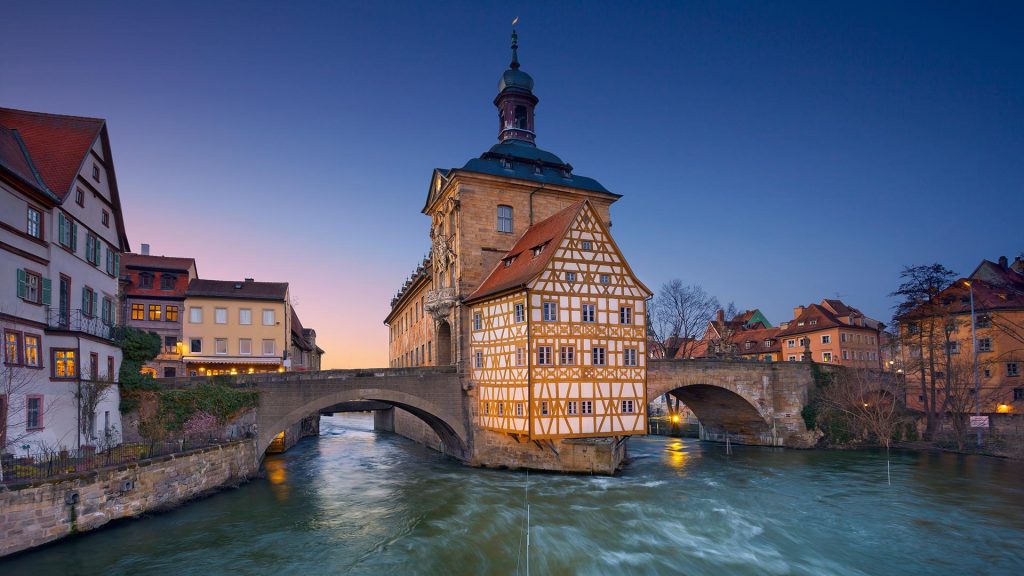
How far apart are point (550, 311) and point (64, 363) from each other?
17.7m

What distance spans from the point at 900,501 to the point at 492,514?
15.7 m

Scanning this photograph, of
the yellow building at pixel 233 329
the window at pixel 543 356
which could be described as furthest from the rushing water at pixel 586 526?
the yellow building at pixel 233 329

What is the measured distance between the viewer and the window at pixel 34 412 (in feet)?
58.9

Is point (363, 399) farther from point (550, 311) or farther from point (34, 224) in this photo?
point (34, 224)

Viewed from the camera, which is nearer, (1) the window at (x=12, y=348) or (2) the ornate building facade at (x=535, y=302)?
(1) the window at (x=12, y=348)

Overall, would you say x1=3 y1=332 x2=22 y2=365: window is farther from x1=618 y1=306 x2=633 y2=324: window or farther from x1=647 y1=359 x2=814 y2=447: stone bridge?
x1=647 y1=359 x2=814 y2=447: stone bridge

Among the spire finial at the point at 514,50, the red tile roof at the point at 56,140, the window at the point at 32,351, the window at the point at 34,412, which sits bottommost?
the window at the point at 34,412

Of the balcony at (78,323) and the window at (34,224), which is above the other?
the window at (34,224)

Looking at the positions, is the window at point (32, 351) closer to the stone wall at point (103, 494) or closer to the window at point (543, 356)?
the stone wall at point (103, 494)

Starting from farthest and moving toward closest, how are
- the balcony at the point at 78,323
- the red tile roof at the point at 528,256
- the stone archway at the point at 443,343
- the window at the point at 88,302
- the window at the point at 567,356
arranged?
the stone archway at the point at 443,343 < the red tile roof at the point at 528,256 < the window at the point at 567,356 < the window at the point at 88,302 < the balcony at the point at 78,323

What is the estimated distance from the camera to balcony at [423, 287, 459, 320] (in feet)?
102

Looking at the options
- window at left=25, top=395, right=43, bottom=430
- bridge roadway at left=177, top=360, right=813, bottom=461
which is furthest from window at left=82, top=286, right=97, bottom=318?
window at left=25, top=395, right=43, bottom=430

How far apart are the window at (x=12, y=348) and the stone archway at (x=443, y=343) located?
1900cm

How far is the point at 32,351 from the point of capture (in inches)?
728
